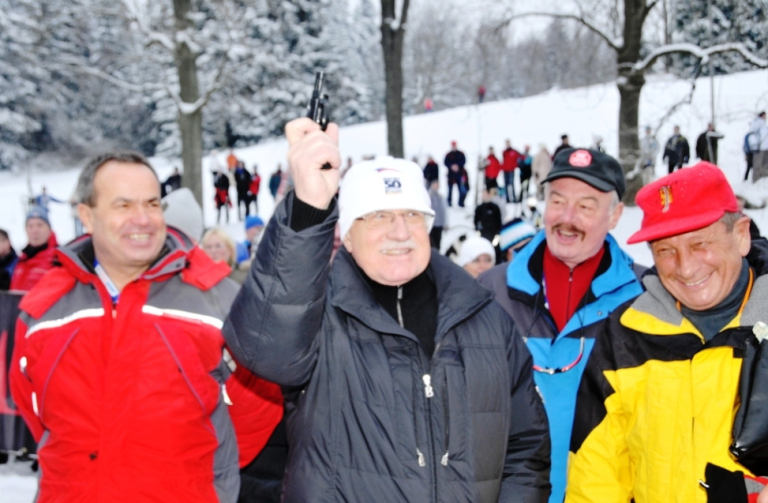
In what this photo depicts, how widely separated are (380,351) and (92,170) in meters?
1.42

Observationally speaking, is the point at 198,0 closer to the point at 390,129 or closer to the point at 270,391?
the point at 390,129

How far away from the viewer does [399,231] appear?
2102 mm

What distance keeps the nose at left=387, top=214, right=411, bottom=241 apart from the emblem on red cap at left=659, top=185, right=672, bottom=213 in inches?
35.0

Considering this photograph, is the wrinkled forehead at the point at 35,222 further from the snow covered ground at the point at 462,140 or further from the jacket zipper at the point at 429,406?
the snow covered ground at the point at 462,140

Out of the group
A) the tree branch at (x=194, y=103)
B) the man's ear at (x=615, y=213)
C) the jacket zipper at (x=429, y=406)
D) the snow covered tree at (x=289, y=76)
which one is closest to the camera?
the jacket zipper at (x=429, y=406)

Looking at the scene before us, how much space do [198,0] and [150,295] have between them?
1870 centimetres

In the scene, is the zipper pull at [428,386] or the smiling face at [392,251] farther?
the smiling face at [392,251]

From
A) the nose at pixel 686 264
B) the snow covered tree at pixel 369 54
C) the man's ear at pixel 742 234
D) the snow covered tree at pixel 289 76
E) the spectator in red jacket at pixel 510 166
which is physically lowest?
the nose at pixel 686 264

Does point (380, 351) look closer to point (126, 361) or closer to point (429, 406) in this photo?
point (429, 406)

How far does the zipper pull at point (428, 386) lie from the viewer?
196cm

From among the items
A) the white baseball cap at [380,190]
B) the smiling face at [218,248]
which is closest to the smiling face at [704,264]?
the white baseball cap at [380,190]

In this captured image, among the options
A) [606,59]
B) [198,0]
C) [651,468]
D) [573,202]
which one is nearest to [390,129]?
[606,59]

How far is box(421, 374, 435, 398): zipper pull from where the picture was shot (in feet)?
6.41

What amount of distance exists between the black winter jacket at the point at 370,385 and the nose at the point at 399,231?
0.61 feet
